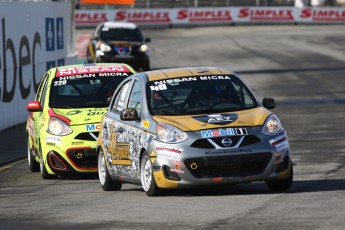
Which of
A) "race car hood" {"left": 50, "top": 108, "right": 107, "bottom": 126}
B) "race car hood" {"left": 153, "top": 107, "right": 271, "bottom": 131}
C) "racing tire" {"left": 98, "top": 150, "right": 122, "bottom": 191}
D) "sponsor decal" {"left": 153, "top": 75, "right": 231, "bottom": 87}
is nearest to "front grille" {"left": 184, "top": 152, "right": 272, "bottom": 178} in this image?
"race car hood" {"left": 153, "top": 107, "right": 271, "bottom": 131}

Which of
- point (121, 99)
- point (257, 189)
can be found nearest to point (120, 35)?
point (121, 99)

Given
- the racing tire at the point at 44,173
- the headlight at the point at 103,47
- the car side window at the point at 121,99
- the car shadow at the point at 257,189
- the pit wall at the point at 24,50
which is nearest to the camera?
the car shadow at the point at 257,189

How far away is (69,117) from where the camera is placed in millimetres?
16109

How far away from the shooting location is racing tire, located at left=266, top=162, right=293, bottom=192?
12.6m

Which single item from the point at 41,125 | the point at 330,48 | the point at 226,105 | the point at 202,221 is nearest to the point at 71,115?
the point at 41,125

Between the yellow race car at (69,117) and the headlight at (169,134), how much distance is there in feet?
10.5

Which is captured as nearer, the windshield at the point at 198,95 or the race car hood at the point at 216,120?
the race car hood at the point at 216,120

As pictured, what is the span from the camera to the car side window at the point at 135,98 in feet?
44.3

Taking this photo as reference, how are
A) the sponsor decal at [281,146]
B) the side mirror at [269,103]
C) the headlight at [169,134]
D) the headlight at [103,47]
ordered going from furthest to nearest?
the headlight at [103,47] < the side mirror at [269,103] < the sponsor decal at [281,146] < the headlight at [169,134]

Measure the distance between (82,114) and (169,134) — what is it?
3.85 m

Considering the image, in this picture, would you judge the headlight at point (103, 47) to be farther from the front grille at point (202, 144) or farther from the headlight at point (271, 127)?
the front grille at point (202, 144)

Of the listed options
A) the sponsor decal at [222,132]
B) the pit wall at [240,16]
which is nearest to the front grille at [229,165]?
the sponsor decal at [222,132]

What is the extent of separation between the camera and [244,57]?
4519cm

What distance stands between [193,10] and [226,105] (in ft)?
173
